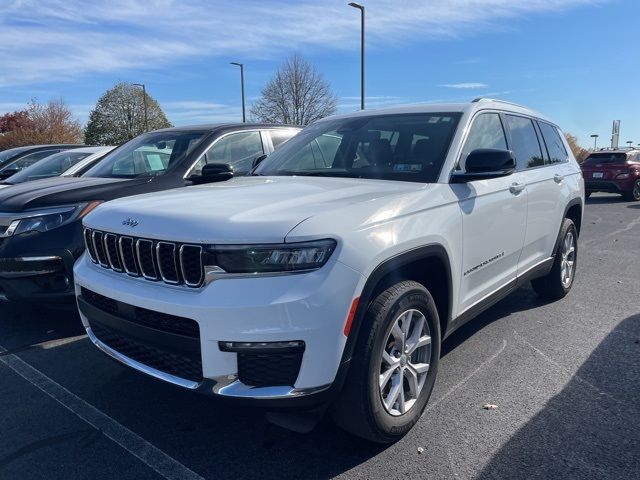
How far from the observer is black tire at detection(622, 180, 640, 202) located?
16.7 meters

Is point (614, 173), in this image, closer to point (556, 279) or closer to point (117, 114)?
point (556, 279)

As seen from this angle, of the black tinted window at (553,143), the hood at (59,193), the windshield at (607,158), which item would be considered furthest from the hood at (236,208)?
the windshield at (607,158)

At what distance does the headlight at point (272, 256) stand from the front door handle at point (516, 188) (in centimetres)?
214

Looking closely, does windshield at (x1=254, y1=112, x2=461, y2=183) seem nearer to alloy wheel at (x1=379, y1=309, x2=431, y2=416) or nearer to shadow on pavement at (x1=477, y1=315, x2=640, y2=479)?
alloy wheel at (x1=379, y1=309, x2=431, y2=416)

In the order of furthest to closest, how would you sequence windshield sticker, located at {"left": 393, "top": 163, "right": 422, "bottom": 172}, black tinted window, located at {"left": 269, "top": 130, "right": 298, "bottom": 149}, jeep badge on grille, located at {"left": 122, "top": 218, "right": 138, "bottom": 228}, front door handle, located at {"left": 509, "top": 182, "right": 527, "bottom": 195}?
black tinted window, located at {"left": 269, "top": 130, "right": 298, "bottom": 149}, front door handle, located at {"left": 509, "top": 182, "right": 527, "bottom": 195}, windshield sticker, located at {"left": 393, "top": 163, "right": 422, "bottom": 172}, jeep badge on grille, located at {"left": 122, "top": 218, "right": 138, "bottom": 228}

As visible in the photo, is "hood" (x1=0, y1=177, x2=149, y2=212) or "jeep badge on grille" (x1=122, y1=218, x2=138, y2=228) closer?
"jeep badge on grille" (x1=122, y1=218, x2=138, y2=228)

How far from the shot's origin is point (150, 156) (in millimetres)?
5609

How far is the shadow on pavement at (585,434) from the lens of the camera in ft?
8.48

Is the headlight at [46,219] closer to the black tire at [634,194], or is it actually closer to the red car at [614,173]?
the red car at [614,173]

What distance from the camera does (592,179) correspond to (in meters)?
16.9

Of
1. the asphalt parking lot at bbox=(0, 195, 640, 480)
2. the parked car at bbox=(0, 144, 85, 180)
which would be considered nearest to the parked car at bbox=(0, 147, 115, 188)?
the parked car at bbox=(0, 144, 85, 180)

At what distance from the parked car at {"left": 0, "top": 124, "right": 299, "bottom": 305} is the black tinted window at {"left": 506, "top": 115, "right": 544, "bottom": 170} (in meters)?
2.53

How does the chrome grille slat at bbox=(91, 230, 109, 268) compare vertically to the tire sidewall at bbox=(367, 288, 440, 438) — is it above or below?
above

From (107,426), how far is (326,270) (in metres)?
1.74
